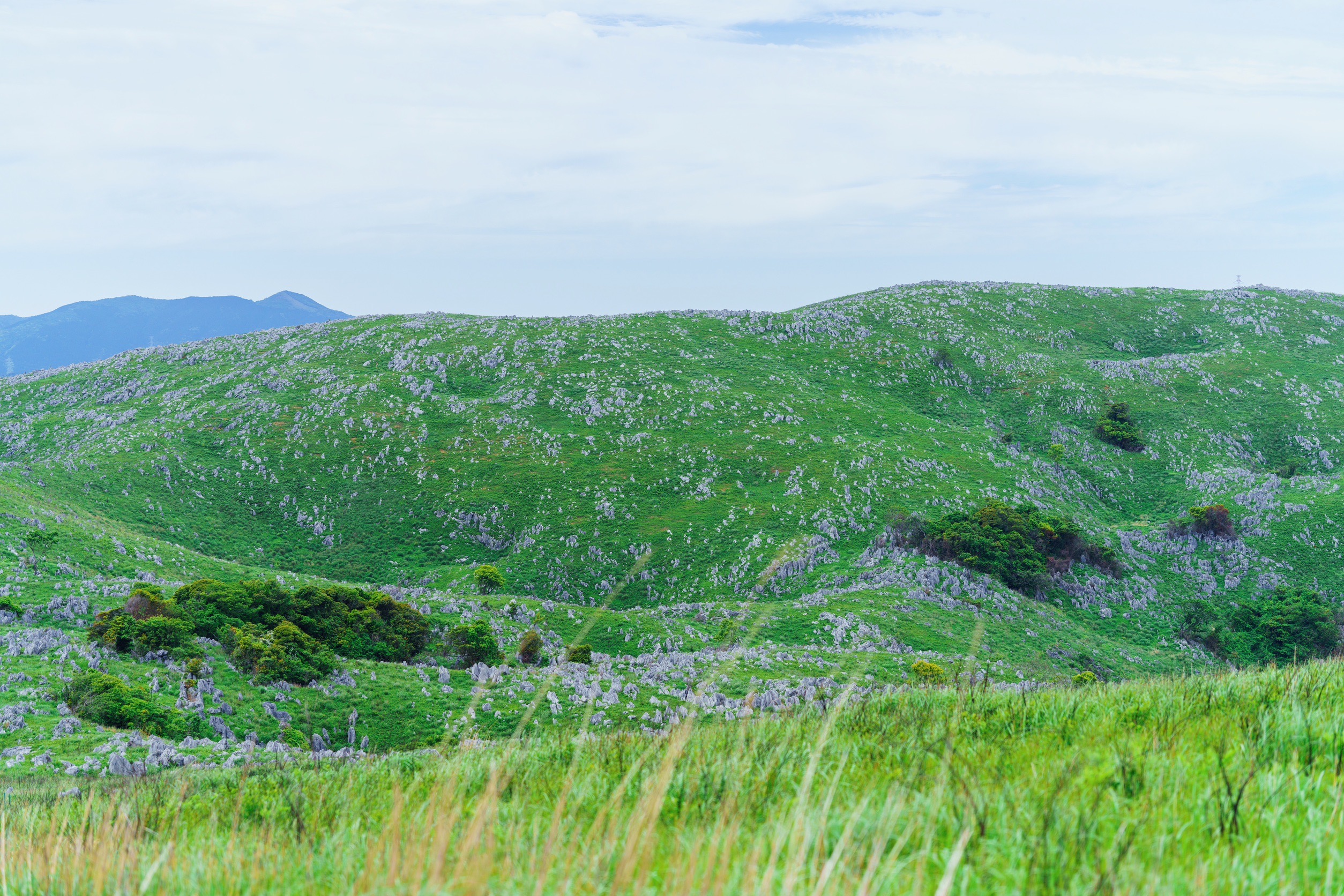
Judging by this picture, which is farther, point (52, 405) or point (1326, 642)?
point (52, 405)

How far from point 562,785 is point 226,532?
71.6 meters

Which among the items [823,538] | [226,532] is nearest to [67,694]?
[226,532]

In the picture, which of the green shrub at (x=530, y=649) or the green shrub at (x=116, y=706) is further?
the green shrub at (x=530, y=649)

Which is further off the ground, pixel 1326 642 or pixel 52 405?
pixel 52 405

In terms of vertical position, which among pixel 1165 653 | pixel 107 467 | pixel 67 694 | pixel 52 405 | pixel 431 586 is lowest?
pixel 1165 653

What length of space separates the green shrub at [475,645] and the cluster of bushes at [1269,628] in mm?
50319

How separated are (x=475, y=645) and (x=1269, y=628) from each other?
57.5 meters

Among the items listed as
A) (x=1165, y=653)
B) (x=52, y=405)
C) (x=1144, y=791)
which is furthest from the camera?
(x=52, y=405)

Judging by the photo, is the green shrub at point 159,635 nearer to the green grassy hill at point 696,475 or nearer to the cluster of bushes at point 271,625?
the cluster of bushes at point 271,625

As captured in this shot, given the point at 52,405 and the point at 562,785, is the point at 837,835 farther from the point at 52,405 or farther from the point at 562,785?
the point at 52,405

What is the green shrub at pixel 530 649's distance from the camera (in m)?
37.8

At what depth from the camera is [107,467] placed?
66312mm

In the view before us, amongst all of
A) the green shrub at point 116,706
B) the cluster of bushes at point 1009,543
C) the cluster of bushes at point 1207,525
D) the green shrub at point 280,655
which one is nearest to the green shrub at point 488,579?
the green shrub at point 280,655

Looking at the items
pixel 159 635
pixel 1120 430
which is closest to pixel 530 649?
pixel 159 635
